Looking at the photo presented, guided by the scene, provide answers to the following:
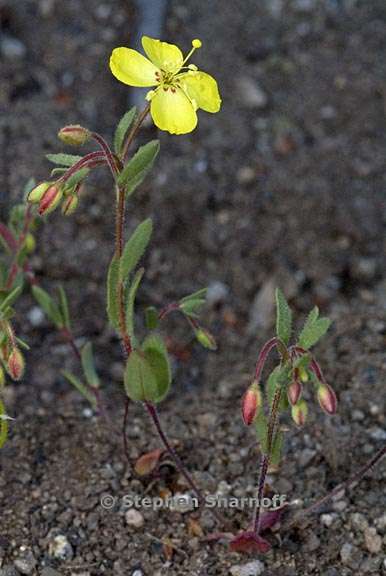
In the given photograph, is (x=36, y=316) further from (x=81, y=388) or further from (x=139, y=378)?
(x=139, y=378)

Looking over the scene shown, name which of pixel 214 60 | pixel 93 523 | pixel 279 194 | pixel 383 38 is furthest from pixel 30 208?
pixel 383 38

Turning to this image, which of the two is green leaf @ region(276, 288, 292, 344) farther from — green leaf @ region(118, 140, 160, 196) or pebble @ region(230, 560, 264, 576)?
pebble @ region(230, 560, 264, 576)

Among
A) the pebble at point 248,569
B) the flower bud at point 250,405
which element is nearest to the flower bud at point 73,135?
the flower bud at point 250,405

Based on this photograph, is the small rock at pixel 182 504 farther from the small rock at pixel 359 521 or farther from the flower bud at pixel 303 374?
the flower bud at pixel 303 374

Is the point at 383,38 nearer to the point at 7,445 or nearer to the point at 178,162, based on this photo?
the point at 178,162

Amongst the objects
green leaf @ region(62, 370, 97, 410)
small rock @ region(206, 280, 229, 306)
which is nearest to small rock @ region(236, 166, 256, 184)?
small rock @ region(206, 280, 229, 306)

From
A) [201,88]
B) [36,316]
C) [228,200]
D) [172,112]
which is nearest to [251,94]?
[228,200]
